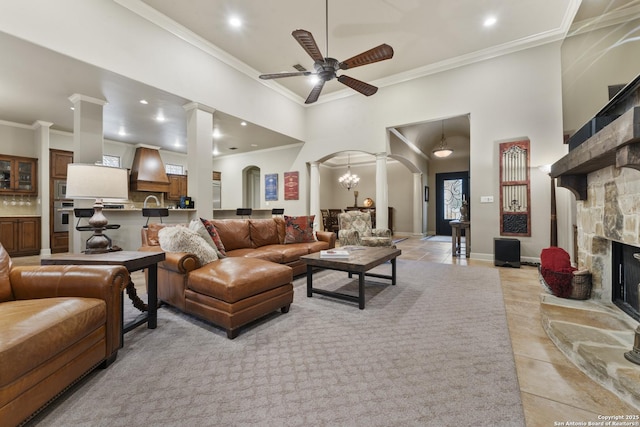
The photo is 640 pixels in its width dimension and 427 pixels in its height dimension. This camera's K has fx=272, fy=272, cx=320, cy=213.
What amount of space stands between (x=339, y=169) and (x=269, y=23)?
7618mm

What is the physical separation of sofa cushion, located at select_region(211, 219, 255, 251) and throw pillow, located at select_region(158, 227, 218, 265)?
1.20 m

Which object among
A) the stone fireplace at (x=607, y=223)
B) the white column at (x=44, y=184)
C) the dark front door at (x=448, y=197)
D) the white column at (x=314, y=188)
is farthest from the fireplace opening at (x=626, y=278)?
the white column at (x=44, y=184)

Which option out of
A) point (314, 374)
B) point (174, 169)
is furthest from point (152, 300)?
point (174, 169)

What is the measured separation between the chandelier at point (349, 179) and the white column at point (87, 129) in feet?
24.5

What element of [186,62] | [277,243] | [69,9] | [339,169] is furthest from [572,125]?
[339,169]

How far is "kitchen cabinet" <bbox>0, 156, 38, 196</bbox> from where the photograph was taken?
5.83 metres

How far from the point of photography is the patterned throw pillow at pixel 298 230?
4.44 m

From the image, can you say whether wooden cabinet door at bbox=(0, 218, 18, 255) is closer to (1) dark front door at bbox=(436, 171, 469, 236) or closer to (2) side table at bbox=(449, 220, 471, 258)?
(2) side table at bbox=(449, 220, 471, 258)

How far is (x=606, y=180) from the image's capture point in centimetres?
234

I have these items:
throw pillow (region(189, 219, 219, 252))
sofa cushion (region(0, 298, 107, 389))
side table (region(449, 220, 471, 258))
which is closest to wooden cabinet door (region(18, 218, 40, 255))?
throw pillow (region(189, 219, 219, 252))

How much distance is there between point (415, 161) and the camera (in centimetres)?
888

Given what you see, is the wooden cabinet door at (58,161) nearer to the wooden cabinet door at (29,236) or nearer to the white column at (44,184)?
the white column at (44,184)

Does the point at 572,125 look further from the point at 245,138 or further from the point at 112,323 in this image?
the point at 245,138

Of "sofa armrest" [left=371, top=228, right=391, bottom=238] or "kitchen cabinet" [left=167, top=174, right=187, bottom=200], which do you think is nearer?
"sofa armrest" [left=371, top=228, right=391, bottom=238]
